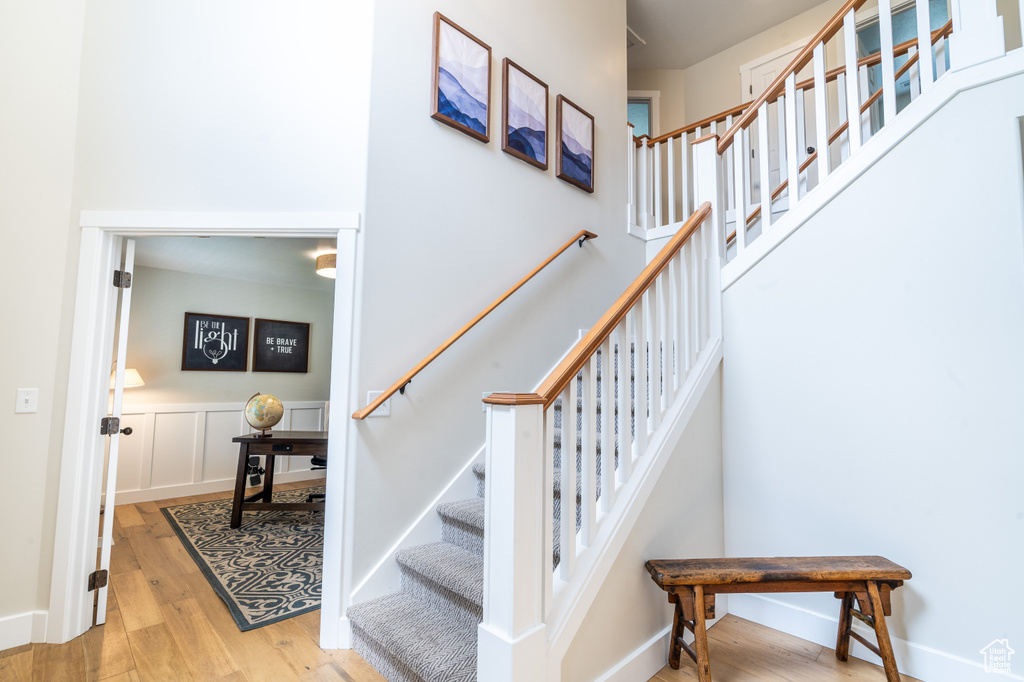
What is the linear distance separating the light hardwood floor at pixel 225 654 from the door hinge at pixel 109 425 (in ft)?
2.92

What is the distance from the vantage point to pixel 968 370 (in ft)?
5.99

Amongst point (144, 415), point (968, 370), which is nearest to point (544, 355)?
point (968, 370)

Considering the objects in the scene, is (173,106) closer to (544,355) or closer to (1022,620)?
(544,355)

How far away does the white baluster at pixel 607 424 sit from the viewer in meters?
1.69

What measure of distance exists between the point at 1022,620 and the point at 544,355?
2.29m

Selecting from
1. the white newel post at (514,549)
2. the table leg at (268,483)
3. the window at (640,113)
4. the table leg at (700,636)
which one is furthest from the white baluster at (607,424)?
the window at (640,113)

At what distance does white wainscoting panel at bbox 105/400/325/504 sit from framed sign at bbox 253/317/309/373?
54cm

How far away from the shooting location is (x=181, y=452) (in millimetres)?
4711

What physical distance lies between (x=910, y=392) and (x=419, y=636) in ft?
7.12

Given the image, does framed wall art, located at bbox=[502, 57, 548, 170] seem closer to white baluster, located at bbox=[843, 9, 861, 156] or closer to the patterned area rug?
white baluster, located at bbox=[843, 9, 861, 156]

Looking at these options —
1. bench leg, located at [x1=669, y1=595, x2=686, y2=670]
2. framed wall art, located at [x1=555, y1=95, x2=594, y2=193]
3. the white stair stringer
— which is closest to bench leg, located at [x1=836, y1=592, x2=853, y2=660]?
bench leg, located at [x1=669, y1=595, x2=686, y2=670]

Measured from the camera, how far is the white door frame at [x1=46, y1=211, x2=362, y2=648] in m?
2.09

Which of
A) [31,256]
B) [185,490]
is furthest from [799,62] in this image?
[185,490]

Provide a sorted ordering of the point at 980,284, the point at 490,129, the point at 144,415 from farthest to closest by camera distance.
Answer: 1. the point at 144,415
2. the point at 490,129
3. the point at 980,284
